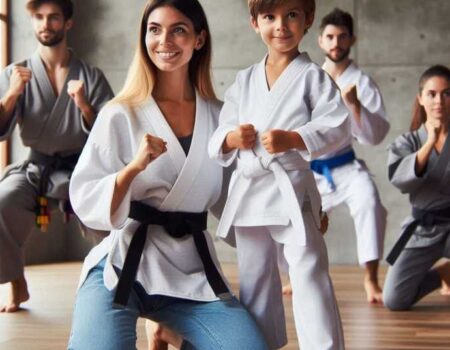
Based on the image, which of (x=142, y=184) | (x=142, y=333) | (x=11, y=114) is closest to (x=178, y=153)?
(x=142, y=184)

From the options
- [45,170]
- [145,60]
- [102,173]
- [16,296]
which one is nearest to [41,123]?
[45,170]

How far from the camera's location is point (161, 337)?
9.30 ft

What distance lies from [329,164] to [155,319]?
8.69 ft

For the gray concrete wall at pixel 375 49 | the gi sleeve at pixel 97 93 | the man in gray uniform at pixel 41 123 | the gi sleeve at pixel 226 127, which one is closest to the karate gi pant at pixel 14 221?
the man in gray uniform at pixel 41 123

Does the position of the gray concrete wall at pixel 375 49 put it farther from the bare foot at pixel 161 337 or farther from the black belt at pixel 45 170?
the bare foot at pixel 161 337

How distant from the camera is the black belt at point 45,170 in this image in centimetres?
447

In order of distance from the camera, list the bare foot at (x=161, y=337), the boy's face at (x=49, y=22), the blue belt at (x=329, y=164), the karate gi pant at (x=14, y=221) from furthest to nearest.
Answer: the blue belt at (x=329, y=164) → the boy's face at (x=49, y=22) → the karate gi pant at (x=14, y=221) → the bare foot at (x=161, y=337)

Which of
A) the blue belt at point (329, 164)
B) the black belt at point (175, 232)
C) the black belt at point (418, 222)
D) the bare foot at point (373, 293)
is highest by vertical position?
the black belt at point (175, 232)

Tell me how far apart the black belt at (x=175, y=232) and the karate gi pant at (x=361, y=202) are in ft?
8.25

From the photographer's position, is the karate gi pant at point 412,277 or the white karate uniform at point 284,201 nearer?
the white karate uniform at point 284,201

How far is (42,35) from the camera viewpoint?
461 centimetres

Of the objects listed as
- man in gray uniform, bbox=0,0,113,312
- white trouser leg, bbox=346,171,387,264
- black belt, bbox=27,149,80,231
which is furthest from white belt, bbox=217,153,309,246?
white trouser leg, bbox=346,171,387,264

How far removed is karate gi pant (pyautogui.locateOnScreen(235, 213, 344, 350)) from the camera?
247 cm

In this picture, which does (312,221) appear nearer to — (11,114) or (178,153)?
(178,153)
